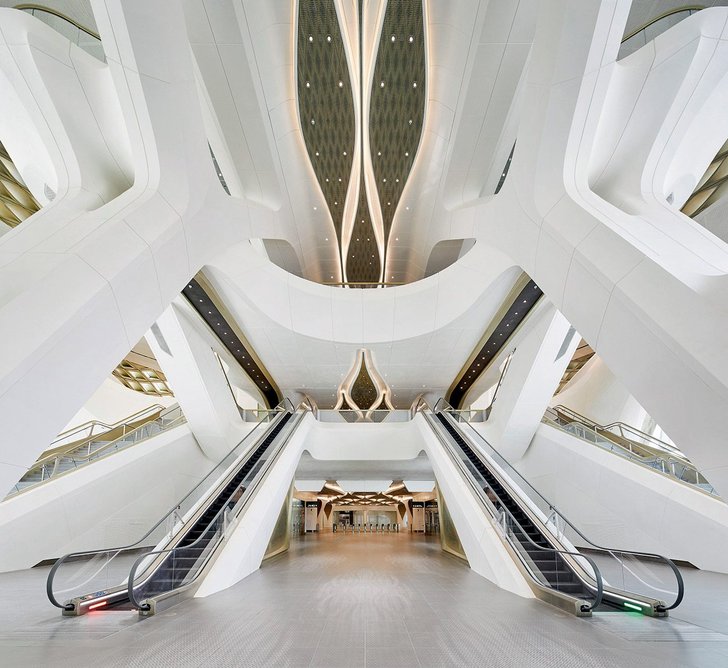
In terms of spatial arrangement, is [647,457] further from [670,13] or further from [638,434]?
[670,13]

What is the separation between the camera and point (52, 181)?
27.3 ft

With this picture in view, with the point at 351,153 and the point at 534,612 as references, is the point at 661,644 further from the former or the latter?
the point at 351,153

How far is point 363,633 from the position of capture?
164 inches

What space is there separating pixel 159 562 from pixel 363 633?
302 cm

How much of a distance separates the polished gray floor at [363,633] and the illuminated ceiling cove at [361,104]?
11.9 m

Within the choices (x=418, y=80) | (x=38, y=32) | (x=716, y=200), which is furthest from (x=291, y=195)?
(x=716, y=200)

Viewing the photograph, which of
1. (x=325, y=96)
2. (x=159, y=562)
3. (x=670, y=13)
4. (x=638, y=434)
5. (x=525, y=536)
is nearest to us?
(x=159, y=562)

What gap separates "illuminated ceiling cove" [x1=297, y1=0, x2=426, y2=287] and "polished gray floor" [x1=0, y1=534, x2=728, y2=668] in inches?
469

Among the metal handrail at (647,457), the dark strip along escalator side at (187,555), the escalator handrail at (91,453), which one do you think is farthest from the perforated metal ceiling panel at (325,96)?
the metal handrail at (647,457)

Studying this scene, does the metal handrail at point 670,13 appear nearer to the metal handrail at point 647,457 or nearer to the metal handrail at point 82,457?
the metal handrail at point 647,457

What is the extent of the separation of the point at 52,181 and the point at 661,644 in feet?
36.3

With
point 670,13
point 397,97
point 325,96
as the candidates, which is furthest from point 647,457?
point 325,96

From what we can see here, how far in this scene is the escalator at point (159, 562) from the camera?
16.4 ft

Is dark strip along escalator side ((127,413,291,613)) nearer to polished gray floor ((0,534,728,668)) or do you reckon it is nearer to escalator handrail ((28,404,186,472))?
polished gray floor ((0,534,728,668))
